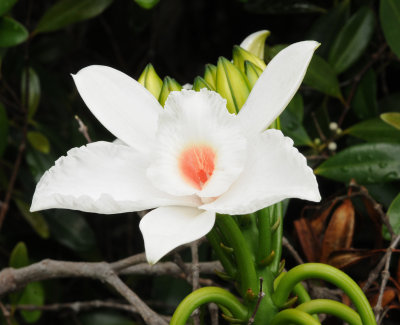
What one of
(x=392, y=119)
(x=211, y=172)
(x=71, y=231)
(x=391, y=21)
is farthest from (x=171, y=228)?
(x=71, y=231)

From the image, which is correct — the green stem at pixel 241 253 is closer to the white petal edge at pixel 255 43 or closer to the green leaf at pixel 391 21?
the white petal edge at pixel 255 43

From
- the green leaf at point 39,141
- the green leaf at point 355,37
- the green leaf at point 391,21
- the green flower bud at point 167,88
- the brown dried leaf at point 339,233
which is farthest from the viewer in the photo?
the green leaf at point 39,141

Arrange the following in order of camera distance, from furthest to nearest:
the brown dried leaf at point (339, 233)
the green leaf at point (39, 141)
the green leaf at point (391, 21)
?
the green leaf at point (39, 141), the green leaf at point (391, 21), the brown dried leaf at point (339, 233)

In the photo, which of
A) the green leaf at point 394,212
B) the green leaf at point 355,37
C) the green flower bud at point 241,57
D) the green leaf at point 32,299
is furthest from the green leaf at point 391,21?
the green leaf at point 32,299

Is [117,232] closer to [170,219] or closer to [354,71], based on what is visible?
[354,71]

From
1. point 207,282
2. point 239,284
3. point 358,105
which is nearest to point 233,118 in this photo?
point 239,284

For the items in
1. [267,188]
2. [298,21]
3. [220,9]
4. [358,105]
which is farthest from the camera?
[220,9]

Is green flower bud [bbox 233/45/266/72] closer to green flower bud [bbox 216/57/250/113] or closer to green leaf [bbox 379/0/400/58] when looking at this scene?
green flower bud [bbox 216/57/250/113]

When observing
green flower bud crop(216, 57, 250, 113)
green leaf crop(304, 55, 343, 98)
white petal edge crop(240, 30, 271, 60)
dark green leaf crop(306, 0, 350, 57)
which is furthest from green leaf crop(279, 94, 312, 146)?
green flower bud crop(216, 57, 250, 113)
